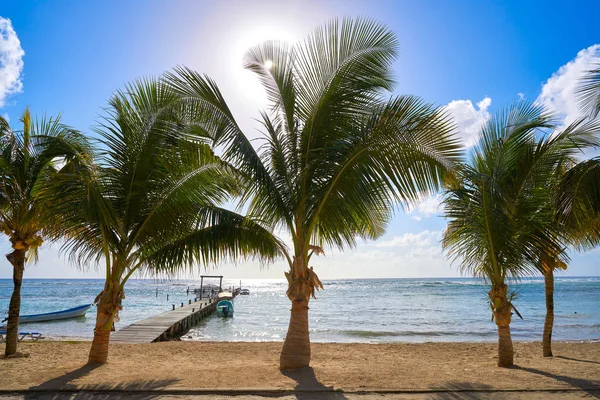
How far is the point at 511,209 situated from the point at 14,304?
30.1 ft

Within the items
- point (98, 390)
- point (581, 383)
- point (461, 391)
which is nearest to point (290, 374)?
point (461, 391)

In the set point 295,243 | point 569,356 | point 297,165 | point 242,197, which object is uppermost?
point 297,165

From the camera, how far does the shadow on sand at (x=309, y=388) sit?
5.62m

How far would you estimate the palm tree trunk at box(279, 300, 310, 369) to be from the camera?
7426mm

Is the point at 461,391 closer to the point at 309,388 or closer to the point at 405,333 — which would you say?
the point at 309,388

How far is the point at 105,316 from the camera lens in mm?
7668

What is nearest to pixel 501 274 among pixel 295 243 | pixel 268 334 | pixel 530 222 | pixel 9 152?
pixel 530 222

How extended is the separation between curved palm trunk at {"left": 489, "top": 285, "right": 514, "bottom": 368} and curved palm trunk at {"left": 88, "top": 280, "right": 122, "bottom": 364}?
645 cm

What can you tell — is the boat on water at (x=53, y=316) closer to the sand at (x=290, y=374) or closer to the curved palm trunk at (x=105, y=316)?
the sand at (x=290, y=374)

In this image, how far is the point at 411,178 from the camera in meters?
6.86

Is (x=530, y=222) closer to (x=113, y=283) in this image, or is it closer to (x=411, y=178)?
(x=411, y=178)

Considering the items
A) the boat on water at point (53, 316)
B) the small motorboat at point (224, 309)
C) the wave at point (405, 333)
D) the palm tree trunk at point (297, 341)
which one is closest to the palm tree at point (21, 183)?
the palm tree trunk at point (297, 341)

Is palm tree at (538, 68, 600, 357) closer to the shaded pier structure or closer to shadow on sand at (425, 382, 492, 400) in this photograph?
shadow on sand at (425, 382, 492, 400)

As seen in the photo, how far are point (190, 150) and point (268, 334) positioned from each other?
17014 millimetres
